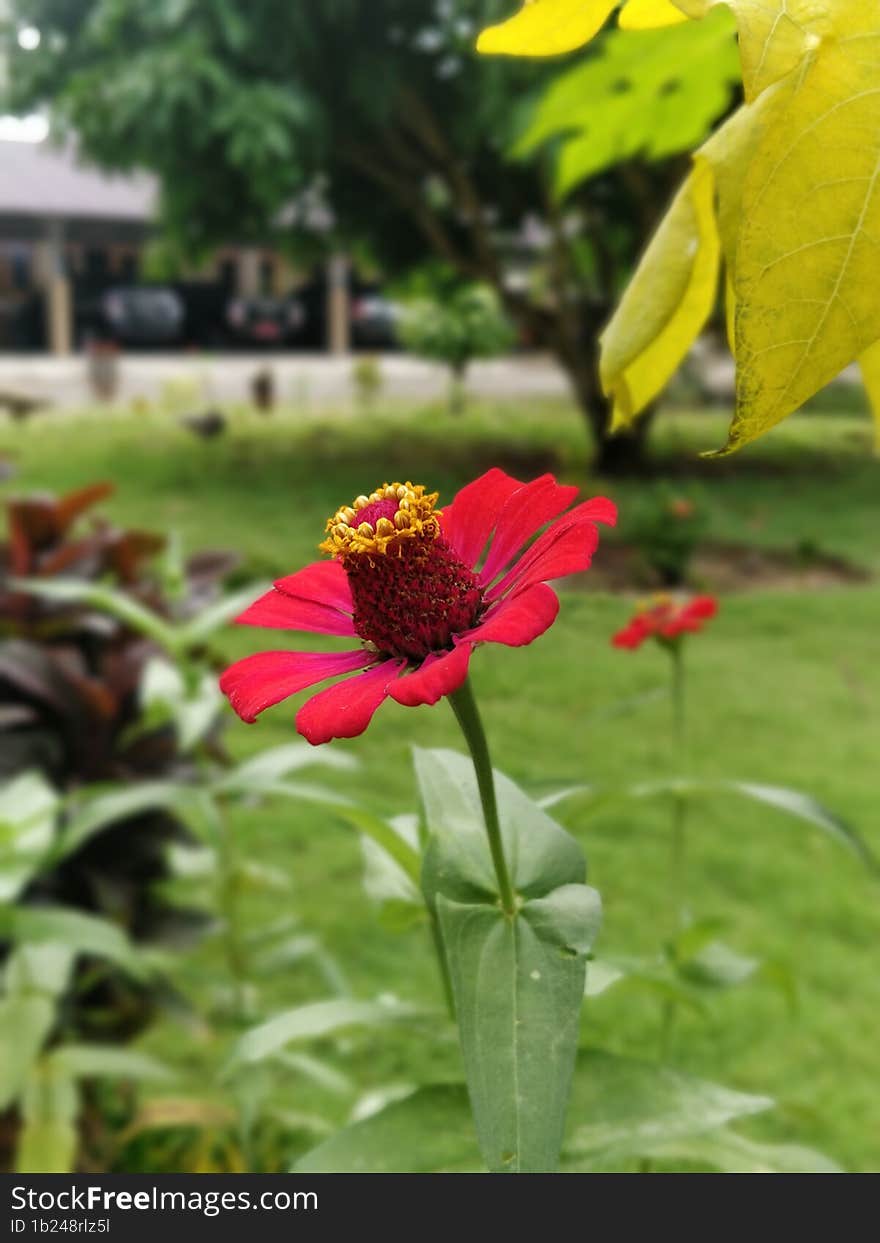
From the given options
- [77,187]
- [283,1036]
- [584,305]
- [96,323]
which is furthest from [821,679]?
[96,323]

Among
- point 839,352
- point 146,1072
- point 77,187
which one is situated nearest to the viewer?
point 839,352

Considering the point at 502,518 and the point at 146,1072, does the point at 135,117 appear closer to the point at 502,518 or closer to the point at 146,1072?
the point at 146,1072

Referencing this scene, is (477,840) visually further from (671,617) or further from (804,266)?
(671,617)

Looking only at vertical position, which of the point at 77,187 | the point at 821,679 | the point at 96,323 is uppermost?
the point at 821,679

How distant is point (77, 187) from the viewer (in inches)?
405

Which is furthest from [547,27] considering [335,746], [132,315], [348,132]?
[132,315]

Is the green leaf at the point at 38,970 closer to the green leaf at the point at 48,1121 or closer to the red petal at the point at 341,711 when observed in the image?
the green leaf at the point at 48,1121

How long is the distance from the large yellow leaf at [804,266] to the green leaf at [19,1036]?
0.71 m

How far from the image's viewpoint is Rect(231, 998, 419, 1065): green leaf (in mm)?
383

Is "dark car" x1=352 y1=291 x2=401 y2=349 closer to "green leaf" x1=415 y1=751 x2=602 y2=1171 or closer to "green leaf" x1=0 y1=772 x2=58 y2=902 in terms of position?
"green leaf" x1=0 y1=772 x2=58 y2=902

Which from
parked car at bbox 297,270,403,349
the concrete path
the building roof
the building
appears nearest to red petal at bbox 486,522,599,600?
the concrete path

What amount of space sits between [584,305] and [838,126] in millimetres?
5634

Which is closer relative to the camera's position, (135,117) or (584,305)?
(135,117)

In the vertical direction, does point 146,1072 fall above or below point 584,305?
above
